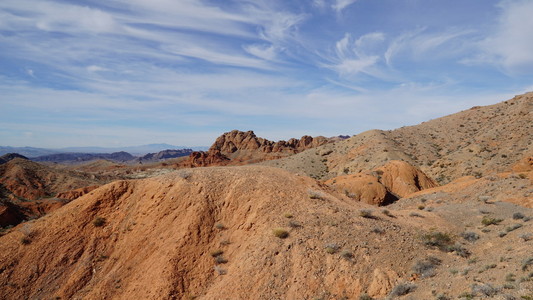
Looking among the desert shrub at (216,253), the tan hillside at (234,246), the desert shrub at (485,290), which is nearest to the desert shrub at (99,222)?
the tan hillside at (234,246)

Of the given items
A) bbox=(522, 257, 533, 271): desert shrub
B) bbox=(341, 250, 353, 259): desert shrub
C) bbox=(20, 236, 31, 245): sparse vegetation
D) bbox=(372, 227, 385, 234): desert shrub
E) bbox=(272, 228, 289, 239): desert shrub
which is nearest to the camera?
bbox=(522, 257, 533, 271): desert shrub

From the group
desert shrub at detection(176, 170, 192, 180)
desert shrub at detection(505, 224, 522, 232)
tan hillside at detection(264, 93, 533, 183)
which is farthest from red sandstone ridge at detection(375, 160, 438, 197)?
desert shrub at detection(176, 170, 192, 180)

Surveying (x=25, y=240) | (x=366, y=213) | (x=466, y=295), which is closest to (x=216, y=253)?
(x=366, y=213)

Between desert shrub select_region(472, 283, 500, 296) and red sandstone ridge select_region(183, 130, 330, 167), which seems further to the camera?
red sandstone ridge select_region(183, 130, 330, 167)

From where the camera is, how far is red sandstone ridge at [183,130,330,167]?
126 metres

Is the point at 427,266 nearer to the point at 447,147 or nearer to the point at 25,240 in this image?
the point at 25,240

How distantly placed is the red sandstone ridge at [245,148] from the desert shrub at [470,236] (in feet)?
360

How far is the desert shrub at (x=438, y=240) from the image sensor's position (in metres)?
14.2

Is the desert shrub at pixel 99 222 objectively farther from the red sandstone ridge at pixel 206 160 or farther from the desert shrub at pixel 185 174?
the red sandstone ridge at pixel 206 160

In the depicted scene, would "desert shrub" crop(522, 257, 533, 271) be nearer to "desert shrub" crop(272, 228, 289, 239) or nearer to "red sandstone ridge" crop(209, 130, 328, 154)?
"desert shrub" crop(272, 228, 289, 239)

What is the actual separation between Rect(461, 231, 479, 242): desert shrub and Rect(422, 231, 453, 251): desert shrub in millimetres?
722

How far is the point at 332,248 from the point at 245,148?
133195mm

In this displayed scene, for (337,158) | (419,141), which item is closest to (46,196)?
(337,158)

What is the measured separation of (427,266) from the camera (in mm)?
12367
